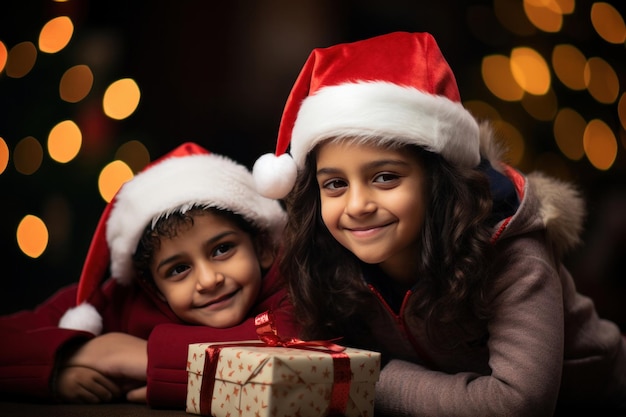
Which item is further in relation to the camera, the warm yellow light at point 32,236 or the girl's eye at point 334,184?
the warm yellow light at point 32,236

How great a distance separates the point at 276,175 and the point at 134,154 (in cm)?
114

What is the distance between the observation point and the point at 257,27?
226cm

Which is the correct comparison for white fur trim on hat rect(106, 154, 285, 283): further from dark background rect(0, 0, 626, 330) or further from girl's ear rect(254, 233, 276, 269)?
dark background rect(0, 0, 626, 330)

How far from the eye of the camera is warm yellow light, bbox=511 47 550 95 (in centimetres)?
261

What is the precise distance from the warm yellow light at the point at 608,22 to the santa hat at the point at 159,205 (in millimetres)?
1665

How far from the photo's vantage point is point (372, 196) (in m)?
1.11

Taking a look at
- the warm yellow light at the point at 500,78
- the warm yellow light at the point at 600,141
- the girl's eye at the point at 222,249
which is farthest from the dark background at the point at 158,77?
the girl's eye at the point at 222,249

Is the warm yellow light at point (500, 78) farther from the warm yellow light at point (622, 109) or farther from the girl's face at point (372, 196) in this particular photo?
the girl's face at point (372, 196)

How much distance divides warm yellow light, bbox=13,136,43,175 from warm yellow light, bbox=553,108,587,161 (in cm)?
179

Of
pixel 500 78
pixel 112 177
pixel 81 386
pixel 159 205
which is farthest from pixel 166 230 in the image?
Answer: pixel 500 78

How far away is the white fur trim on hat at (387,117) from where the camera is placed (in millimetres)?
1099

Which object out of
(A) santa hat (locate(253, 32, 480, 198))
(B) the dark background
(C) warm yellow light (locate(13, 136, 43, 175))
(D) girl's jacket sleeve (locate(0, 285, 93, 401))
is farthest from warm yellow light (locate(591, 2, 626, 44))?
(D) girl's jacket sleeve (locate(0, 285, 93, 401))

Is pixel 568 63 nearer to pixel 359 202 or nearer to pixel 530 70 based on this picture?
pixel 530 70

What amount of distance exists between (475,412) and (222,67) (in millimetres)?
1525
